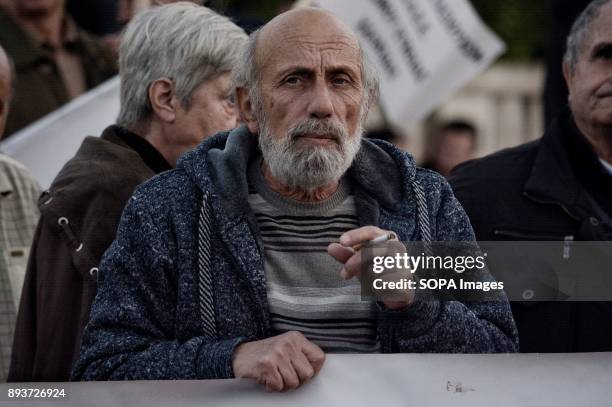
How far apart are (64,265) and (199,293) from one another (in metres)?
0.68

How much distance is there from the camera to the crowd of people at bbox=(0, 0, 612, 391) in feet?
10.9

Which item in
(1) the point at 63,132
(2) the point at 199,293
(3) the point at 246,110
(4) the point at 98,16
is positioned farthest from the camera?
(4) the point at 98,16

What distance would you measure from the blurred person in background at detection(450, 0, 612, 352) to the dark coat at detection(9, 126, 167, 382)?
1182mm

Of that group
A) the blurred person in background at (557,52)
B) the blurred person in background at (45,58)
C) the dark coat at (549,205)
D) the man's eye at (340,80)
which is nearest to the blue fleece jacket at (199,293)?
the man's eye at (340,80)

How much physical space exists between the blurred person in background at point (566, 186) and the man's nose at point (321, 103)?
101 cm

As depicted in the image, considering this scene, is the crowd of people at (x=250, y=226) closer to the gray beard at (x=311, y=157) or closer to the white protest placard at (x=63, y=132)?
the gray beard at (x=311, y=157)

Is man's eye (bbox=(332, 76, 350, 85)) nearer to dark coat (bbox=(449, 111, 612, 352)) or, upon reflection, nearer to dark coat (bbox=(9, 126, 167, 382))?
dark coat (bbox=(9, 126, 167, 382))

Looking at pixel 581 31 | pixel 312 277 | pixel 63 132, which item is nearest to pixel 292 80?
pixel 312 277

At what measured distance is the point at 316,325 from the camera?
3.39 m

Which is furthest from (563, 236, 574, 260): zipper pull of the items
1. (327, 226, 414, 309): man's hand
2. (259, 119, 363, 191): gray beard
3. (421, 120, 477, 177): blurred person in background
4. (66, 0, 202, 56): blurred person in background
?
(421, 120, 477, 177): blurred person in background

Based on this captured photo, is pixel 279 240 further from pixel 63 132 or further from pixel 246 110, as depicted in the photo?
pixel 63 132

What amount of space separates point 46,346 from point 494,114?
28802 mm

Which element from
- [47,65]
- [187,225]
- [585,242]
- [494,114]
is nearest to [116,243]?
[187,225]

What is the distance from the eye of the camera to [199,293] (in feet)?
11.0
